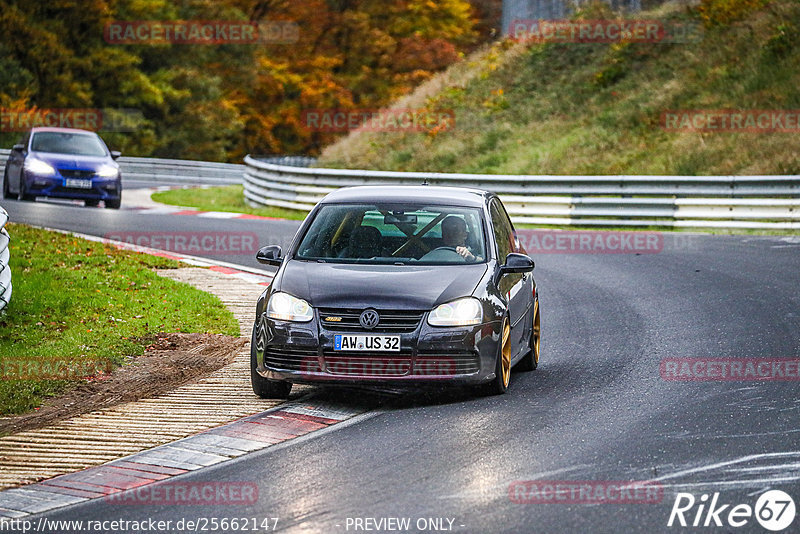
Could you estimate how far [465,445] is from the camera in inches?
309

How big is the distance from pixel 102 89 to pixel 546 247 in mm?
39105

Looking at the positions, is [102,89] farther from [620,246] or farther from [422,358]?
[422,358]

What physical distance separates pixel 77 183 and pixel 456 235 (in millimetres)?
17975

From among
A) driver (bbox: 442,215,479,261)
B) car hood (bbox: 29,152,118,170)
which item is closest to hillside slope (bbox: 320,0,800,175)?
car hood (bbox: 29,152,118,170)

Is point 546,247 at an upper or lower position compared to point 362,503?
lower

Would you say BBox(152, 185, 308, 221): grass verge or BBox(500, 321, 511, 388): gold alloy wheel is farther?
BBox(152, 185, 308, 221): grass verge

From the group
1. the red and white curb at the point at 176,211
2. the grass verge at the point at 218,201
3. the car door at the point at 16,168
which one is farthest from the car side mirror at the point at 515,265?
the car door at the point at 16,168

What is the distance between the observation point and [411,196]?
34.1ft

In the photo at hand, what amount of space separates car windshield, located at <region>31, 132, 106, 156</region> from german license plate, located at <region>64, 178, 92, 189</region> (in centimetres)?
80

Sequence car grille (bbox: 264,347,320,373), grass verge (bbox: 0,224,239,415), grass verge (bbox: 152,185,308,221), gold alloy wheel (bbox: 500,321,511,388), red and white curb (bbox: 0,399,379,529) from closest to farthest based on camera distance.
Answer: red and white curb (bbox: 0,399,379,529)
car grille (bbox: 264,347,320,373)
gold alloy wheel (bbox: 500,321,511,388)
grass verge (bbox: 0,224,239,415)
grass verge (bbox: 152,185,308,221)

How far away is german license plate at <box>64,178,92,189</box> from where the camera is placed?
86.5 feet

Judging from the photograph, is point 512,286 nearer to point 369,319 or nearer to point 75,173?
point 369,319

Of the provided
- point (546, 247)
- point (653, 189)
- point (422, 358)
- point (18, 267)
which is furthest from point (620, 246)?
point (422, 358)

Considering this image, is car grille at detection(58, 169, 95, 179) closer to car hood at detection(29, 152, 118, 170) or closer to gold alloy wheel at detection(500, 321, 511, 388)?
car hood at detection(29, 152, 118, 170)
